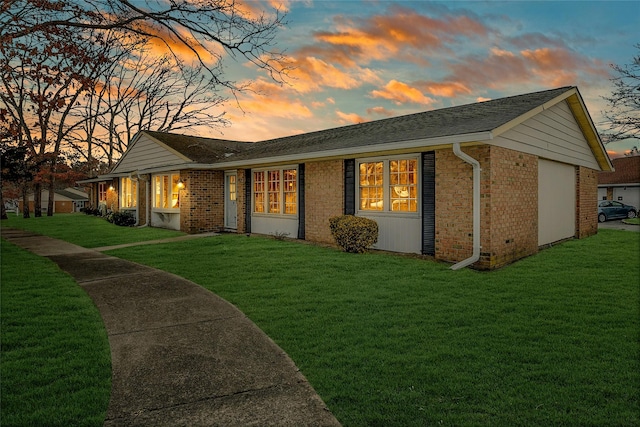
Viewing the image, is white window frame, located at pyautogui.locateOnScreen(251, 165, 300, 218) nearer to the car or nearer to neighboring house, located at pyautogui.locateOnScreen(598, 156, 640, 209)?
the car

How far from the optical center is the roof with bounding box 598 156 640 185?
3328 cm

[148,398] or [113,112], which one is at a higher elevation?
[113,112]

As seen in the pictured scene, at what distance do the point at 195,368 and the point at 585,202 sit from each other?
15496mm

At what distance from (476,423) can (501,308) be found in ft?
10.9

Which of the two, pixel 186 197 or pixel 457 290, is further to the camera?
pixel 186 197

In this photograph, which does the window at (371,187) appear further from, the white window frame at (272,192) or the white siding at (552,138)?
the white siding at (552,138)

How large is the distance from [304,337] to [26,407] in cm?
254

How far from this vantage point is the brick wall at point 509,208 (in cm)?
874

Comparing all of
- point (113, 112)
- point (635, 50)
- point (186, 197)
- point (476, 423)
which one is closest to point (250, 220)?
point (186, 197)

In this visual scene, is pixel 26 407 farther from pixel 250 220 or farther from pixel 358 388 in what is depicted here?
pixel 250 220

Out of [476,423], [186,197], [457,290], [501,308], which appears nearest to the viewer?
[476,423]

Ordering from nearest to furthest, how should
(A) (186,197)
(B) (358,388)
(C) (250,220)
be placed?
(B) (358,388) < (C) (250,220) < (A) (186,197)

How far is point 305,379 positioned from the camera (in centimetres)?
353

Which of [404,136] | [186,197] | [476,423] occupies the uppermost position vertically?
[404,136]
